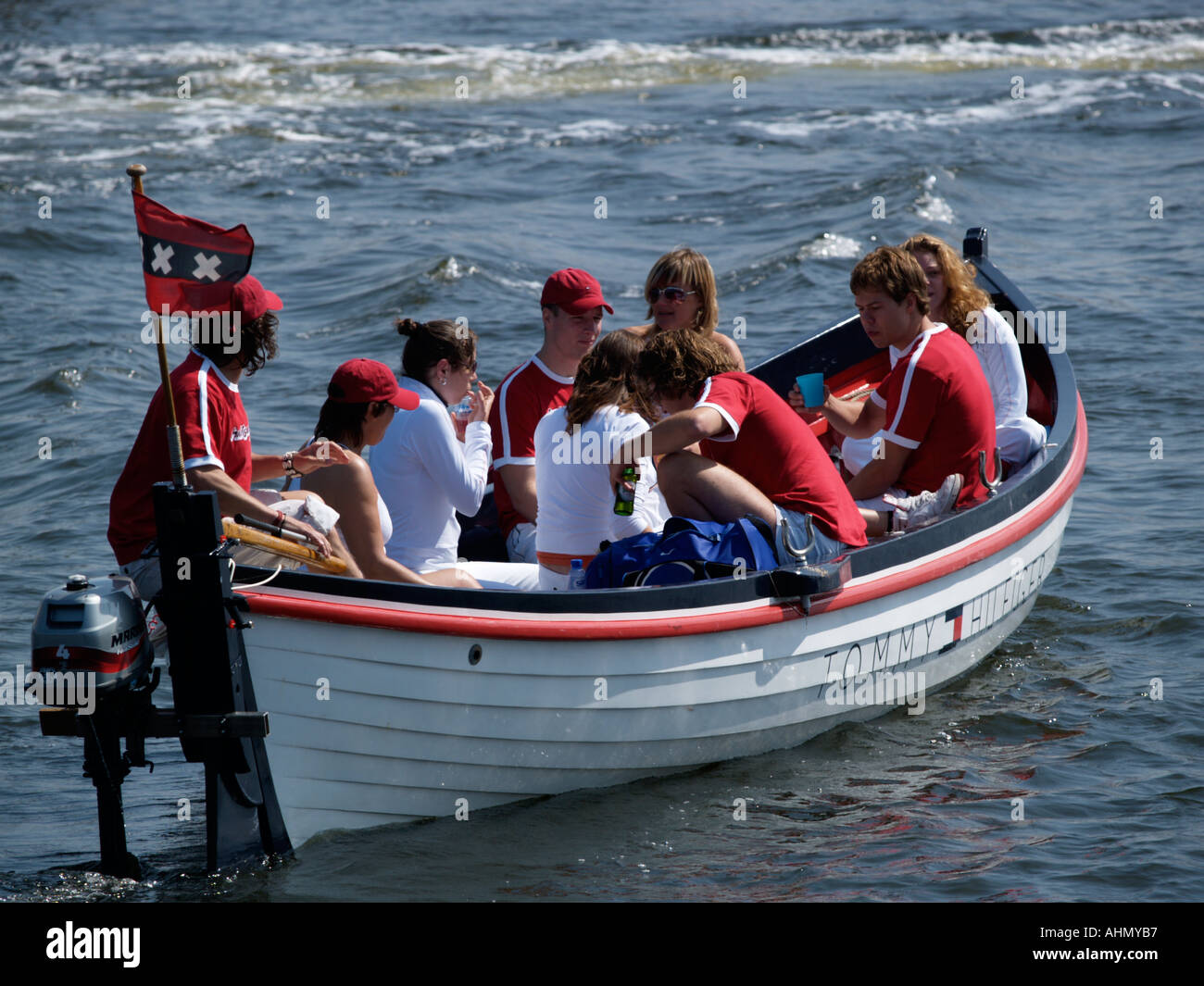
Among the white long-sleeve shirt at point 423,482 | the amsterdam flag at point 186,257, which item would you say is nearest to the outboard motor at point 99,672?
the amsterdam flag at point 186,257

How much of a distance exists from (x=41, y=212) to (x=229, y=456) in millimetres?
12396

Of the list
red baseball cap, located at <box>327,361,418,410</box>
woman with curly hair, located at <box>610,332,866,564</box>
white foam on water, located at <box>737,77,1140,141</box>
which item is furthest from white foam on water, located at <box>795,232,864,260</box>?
red baseball cap, located at <box>327,361,418,410</box>

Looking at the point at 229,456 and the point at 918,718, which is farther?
the point at 918,718

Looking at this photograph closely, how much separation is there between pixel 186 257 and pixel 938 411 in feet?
10.1

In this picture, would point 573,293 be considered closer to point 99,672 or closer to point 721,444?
point 721,444

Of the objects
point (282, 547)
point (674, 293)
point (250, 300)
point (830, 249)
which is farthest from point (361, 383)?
point (830, 249)

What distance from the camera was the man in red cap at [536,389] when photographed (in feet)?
19.4

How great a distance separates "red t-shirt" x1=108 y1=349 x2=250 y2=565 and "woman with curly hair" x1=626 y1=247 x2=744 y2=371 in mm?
2079

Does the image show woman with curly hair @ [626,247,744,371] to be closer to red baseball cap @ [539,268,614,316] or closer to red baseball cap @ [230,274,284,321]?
red baseball cap @ [539,268,614,316]

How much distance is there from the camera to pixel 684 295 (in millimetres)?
6316

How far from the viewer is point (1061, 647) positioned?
274 inches

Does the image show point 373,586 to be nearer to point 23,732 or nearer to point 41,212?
point 23,732
